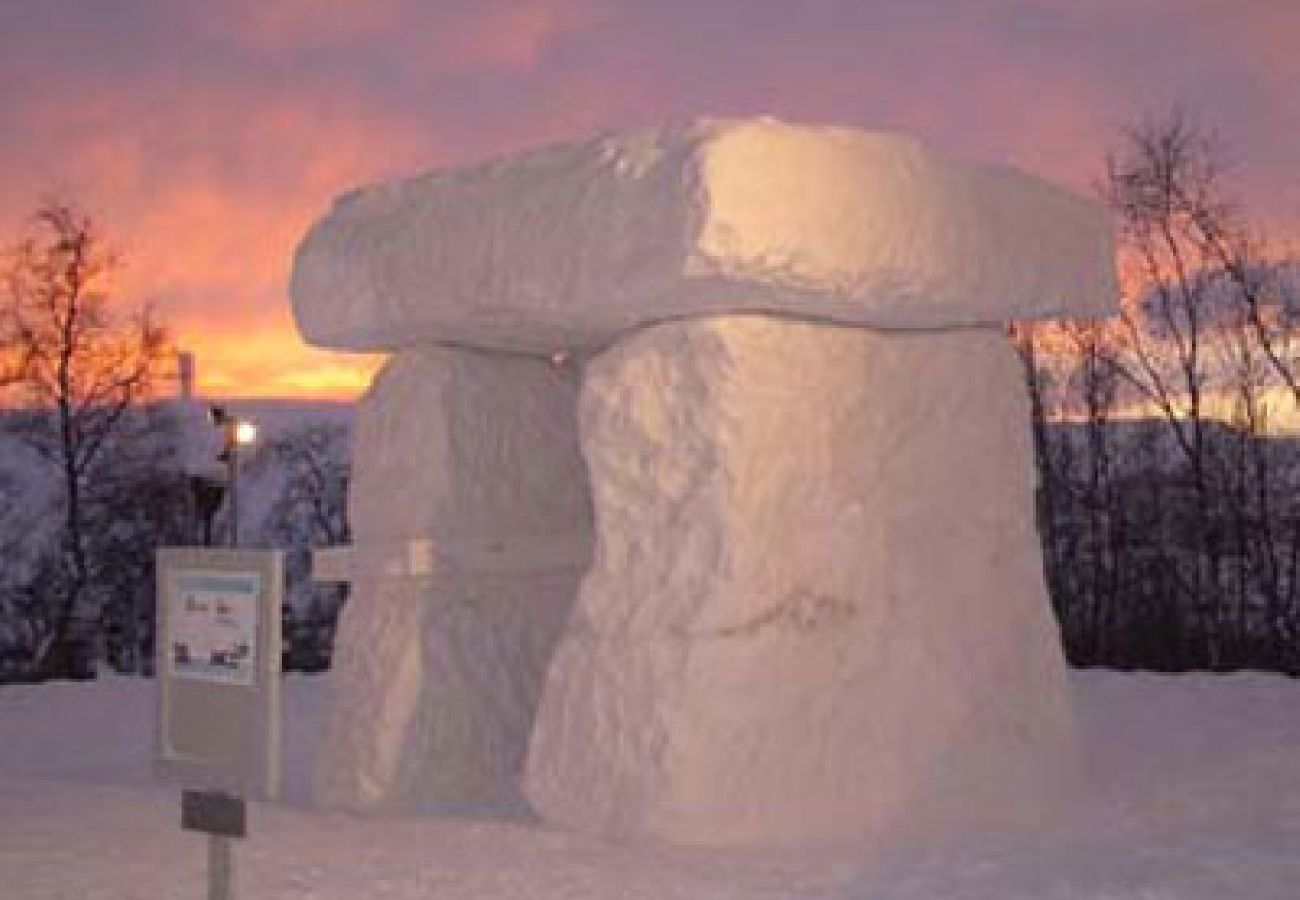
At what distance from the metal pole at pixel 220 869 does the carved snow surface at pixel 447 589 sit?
414cm

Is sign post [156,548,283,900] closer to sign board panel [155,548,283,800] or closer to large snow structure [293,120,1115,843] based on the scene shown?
sign board panel [155,548,283,800]

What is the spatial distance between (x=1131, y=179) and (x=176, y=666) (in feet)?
53.8

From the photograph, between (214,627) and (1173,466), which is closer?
(214,627)

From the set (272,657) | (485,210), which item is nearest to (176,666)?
(272,657)

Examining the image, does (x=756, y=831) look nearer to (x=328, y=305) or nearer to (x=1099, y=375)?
(x=328, y=305)

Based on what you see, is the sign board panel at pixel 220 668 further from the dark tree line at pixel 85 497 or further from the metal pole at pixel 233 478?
the dark tree line at pixel 85 497

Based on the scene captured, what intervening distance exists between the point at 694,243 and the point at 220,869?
11.3 ft

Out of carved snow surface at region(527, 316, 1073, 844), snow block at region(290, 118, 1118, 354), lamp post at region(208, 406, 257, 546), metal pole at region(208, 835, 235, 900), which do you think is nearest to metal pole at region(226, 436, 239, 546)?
lamp post at region(208, 406, 257, 546)

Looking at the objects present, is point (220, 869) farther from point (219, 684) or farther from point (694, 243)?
point (694, 243)

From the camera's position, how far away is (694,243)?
7.20m

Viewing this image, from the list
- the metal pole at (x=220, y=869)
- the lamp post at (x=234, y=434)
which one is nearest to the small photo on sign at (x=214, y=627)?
the metal pole at (x=220, y=869)

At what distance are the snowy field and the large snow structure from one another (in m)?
0.50

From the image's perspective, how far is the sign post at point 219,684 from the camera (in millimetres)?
4539

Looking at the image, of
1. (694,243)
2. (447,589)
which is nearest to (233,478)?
(447,589)
